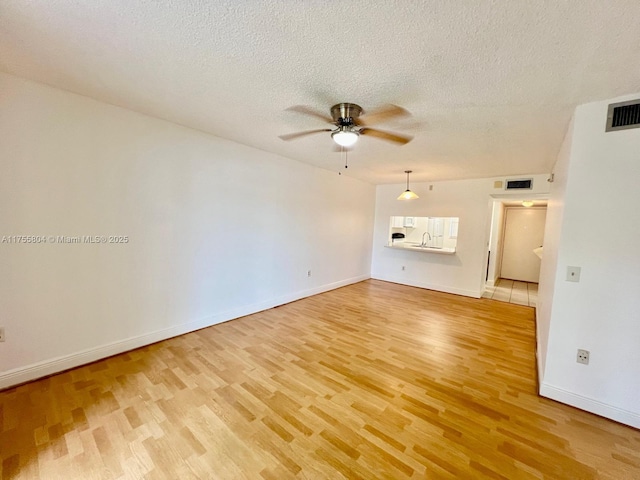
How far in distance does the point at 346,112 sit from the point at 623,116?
208 centimetres

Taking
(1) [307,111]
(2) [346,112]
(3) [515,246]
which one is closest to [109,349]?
(1) [307,111]

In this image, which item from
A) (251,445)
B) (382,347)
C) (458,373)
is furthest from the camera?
(382,347)

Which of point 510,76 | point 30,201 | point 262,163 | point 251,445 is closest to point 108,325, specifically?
point 30,201

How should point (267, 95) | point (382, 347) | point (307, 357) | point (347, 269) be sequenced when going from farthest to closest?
point (347, 269)
point (382, 347)
point (307, 357)
point (267, 95)

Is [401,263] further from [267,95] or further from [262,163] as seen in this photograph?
[267,95]

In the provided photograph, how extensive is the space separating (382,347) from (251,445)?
5.92 feet

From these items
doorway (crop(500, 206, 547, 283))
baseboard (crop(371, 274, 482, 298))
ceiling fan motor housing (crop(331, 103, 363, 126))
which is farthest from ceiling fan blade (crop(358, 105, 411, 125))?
doorway (crop(500, 206, 547, 283))

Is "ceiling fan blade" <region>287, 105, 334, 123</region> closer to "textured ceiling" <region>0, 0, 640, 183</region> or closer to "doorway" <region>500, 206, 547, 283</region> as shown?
"textured ceiling" <region>0, 0, 640, 183</region>

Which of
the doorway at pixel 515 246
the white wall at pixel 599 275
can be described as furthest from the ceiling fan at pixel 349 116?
the doorway at pixel 515 246

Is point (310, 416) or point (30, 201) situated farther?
point (30, 201)

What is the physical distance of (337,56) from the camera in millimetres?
1562

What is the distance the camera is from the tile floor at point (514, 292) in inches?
203

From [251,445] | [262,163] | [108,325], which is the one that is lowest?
[251,445]

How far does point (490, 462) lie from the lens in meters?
1.56
